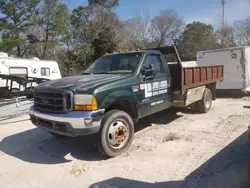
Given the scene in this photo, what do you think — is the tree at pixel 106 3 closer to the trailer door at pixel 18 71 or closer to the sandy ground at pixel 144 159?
the trailer door at pixel 18 71

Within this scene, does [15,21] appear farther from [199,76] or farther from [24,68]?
[199,76]

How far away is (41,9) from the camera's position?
1067 inches

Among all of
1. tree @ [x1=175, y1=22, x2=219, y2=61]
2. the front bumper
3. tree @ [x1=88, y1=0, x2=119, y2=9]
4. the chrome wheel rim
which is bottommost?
the chrome wheel rim

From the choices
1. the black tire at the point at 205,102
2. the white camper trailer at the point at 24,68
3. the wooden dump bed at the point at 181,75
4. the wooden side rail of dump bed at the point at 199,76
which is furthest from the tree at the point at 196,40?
the wooden dump bed at the point at 181,75

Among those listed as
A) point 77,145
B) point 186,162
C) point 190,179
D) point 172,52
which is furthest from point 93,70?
point 190,179

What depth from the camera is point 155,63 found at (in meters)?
5.68

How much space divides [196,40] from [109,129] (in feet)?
126

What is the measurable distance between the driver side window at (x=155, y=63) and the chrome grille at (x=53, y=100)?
1.94 meters

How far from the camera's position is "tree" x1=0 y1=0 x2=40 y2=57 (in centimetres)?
2436

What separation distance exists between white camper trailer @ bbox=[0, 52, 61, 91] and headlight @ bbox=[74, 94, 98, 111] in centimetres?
782

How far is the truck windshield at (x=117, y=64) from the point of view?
5.21 meters

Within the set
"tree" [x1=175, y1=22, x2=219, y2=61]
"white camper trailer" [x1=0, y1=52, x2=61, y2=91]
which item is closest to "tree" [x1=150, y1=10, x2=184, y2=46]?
"tree" [x1=175, y1=22, x2=219, y2=61]

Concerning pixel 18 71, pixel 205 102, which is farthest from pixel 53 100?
pixel 18 71

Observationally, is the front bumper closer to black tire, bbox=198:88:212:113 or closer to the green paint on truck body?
the green paint on truck body
